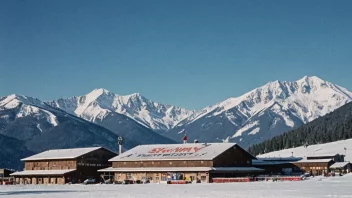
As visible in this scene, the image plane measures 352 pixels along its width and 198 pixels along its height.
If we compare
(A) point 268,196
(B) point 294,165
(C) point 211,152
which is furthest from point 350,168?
(A) point 268,196

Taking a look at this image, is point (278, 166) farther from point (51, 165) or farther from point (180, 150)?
point (51, 165)

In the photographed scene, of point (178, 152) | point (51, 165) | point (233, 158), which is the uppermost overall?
point (178, 152)

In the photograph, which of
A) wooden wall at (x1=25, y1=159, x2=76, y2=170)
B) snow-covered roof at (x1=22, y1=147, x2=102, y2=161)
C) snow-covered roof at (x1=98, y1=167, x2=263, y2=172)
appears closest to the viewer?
snow-covered roof at (x1=98, y1=167, x2=263, y2=172)

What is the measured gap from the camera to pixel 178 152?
357 ft

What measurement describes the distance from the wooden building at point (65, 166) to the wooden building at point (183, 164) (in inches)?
208

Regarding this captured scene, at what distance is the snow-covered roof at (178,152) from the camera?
10475 centimetres

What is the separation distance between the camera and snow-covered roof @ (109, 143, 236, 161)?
4124 inches

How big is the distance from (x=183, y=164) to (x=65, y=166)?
88.7 feet

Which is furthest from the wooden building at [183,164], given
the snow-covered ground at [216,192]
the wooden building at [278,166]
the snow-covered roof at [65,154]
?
the snow-covered ground at [216,192]

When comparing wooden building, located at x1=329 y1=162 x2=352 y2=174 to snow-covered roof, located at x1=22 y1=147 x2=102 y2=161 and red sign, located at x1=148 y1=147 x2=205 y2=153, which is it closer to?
red sign, located at x1=148 y1=147 x2=205 y2=153

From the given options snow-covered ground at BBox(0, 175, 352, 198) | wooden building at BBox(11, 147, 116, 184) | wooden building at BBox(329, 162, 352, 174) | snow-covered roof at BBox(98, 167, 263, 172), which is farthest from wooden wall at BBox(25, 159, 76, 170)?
wooden building at BBox(329, 162, 352, 174)

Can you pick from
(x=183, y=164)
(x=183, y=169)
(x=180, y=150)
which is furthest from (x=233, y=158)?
(x=183, y=169)

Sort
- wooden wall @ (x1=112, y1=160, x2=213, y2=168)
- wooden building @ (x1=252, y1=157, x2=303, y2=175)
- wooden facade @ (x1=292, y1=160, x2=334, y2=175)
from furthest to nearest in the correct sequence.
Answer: wooden facade @ (x1=292, y1=160, x2=334, y2=175) → wooden building @ (x1=252, y1=157, x2=303, y2=175) → wooden wall @ (x1=112, y1=160, x2=213, y2=168)

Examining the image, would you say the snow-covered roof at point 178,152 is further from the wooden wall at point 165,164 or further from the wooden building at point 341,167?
the wooden building at point 341,167
